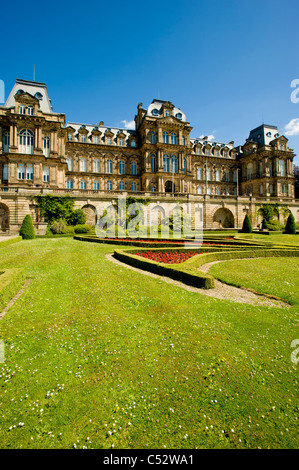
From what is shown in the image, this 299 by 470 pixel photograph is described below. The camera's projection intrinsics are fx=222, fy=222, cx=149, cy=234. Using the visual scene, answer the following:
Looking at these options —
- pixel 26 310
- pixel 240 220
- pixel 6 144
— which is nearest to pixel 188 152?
pixel 240 220

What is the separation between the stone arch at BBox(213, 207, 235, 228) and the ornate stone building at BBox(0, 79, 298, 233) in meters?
0.17

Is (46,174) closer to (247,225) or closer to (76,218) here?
(76,218)

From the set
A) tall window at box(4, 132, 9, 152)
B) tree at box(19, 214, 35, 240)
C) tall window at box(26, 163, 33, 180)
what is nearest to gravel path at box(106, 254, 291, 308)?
tree at box(19, 214, 35, 240)

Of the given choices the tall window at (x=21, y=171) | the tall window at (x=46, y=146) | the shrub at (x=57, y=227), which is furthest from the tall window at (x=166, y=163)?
the shrub at (x=57, y=227)

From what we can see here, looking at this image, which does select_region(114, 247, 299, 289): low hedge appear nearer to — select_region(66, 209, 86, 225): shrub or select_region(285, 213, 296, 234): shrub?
select_region(66, 209, 86, 225): shrub

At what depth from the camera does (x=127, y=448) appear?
9.29ft

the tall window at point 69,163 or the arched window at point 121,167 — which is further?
the arched window at point 121,167

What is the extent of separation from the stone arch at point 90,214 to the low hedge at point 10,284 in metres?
23.2

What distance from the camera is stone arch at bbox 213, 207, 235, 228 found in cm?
3895

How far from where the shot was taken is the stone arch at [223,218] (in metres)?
38.9

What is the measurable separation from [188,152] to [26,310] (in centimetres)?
4750

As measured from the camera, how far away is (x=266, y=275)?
34.3 ft

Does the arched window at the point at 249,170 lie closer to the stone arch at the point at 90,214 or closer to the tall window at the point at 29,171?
the stone arch at the point at 90,214

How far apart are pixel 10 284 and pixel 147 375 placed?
5.68 meters
